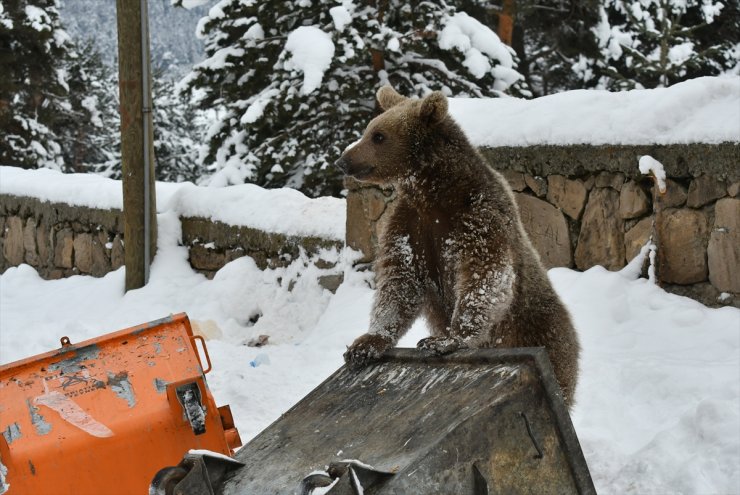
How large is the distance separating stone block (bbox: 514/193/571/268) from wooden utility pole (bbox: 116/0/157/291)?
400cm

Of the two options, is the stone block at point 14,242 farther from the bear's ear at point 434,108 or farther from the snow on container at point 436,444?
the snow on container at point 436,444

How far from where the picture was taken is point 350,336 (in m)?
6.26

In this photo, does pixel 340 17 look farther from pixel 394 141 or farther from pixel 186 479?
A: pixel 186 479

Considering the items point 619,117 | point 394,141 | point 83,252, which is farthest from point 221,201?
point 394,141

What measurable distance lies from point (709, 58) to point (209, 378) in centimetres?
1241

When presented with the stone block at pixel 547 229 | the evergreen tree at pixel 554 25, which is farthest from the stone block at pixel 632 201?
the evergreen tree at pixel 554 25

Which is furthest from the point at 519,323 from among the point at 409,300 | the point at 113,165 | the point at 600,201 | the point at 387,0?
the point at 113,165

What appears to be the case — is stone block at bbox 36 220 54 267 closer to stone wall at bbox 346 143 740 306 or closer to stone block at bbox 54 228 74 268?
stone block at bbox 54 228 74 268

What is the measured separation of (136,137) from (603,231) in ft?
15.5

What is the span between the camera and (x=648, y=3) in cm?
1630

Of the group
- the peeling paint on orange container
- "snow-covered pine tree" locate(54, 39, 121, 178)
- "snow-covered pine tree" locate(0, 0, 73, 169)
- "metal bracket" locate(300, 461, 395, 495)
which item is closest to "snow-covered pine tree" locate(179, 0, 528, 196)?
"snow-covered pine tree" locate(0, 0, 73, 169)

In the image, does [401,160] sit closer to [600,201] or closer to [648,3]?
[600,201]

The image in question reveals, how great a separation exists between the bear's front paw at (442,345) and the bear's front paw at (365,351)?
10.6 inches

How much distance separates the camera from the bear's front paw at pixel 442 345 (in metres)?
2.94
